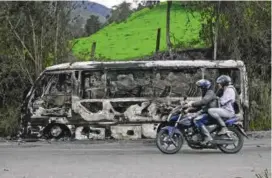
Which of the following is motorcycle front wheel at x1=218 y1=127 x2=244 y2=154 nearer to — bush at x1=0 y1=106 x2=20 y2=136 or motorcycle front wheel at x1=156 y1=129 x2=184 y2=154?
motorcycle front wheel at x1=156 y1=129 x2=184 y2=154

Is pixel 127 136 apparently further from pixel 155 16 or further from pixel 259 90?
pixel 155 16

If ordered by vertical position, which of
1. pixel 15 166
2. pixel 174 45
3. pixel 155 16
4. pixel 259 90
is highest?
pixel 155 16

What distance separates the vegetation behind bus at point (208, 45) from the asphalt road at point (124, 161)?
4.36m

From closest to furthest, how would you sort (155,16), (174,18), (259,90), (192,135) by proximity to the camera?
(192,135), (259,90), (174,18), (155,16)

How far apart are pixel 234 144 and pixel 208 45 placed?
34.4 ft

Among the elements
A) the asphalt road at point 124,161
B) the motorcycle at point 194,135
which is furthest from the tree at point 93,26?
the motorcycle at point 194,135

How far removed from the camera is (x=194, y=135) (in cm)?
1452

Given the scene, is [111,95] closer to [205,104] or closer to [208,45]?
[205,104]

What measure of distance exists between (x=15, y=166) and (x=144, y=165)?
2.46 m

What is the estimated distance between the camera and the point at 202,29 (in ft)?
79.7

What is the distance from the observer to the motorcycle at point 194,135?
565 inches

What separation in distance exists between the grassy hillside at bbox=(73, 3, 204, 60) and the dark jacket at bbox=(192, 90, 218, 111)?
31.5ft

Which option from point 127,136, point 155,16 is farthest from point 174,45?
point 155,16

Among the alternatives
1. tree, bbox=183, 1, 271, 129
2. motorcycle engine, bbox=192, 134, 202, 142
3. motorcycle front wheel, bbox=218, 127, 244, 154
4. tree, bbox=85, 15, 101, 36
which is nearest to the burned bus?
motorcycle engine, bbox=192, 134, 202, 142
